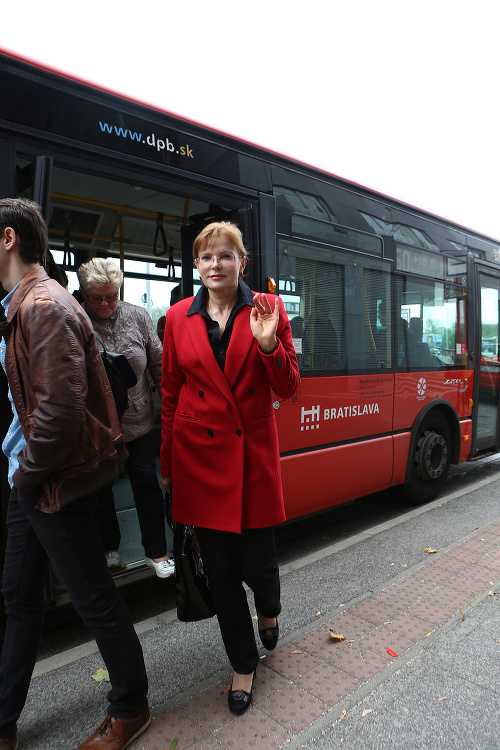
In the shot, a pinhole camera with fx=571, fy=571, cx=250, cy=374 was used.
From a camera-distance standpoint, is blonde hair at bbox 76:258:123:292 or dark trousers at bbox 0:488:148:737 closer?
dark trousers at bbox 0:488:148:737

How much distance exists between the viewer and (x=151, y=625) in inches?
130

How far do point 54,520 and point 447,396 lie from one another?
15.9ft

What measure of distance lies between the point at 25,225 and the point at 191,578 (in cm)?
162

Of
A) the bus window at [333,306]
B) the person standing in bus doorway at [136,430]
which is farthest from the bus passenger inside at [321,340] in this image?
the person standing in bus doorway at [136,430]

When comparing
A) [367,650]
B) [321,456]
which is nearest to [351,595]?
[367,650]

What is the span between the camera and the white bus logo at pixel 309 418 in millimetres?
4160

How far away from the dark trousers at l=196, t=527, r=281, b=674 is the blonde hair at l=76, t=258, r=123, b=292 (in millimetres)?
1541

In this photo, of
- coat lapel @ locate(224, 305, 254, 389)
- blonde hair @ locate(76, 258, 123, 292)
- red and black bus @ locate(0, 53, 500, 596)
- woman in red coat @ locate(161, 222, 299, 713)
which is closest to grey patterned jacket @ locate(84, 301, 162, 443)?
blonde hair @ locate(76, 258, 123, 292)

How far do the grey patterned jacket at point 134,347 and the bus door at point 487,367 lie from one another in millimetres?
4372

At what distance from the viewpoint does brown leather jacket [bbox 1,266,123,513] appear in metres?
1.88

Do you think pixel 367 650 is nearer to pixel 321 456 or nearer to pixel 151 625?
pixel 151 625

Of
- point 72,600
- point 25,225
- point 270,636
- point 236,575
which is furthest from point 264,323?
point 270,636

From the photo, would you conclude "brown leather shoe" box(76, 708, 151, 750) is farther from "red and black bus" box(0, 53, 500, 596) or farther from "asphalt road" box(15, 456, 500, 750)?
"red and black bus" box(0, 53, 500, 596)

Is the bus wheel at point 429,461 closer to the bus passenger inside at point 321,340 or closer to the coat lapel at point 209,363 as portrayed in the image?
the bus passenger inside at point 321,340
